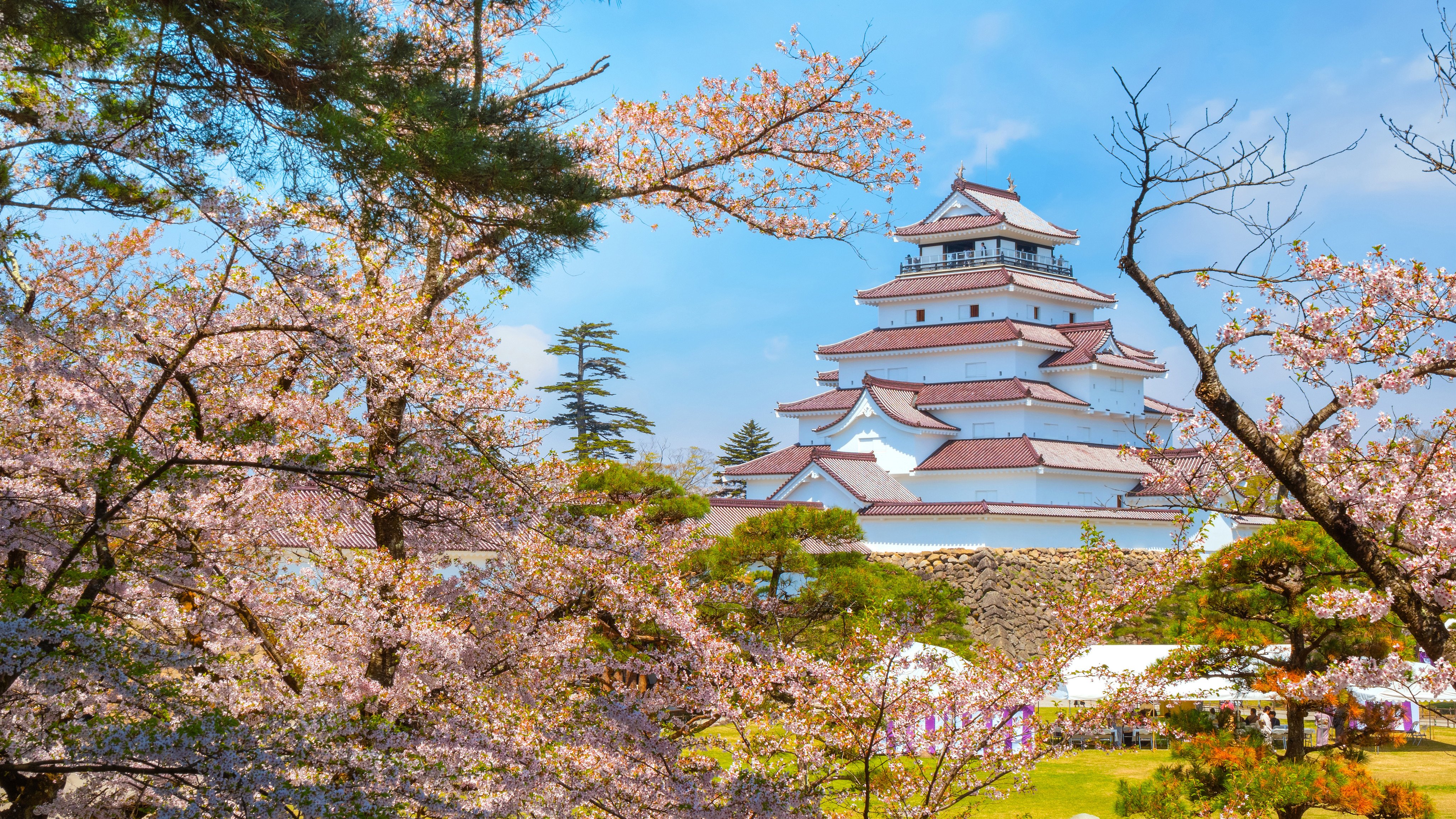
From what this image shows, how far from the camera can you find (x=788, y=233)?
9438mm

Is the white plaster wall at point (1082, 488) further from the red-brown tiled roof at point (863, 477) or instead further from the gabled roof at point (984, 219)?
the gabled roof at point (984, 219)

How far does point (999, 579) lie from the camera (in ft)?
91.9

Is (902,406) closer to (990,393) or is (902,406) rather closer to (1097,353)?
(990,393)

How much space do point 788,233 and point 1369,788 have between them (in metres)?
9.91

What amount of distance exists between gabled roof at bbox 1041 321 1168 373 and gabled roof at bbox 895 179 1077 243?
3775mm

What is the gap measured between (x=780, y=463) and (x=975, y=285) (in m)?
8.32

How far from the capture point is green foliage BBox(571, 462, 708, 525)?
46.4 feet

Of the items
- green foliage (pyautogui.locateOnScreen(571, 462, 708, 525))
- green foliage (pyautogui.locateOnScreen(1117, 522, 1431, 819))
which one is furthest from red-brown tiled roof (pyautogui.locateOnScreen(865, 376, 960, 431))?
green foliage (pyautogui.locateOnScreen(571, 462, 708, 525))

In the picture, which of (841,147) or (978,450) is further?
(978,450)

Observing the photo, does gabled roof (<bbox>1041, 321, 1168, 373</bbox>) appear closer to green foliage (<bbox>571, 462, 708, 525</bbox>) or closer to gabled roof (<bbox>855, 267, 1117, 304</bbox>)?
gabled roof (<bbox>855, 267, 1117, 304</bbox>)

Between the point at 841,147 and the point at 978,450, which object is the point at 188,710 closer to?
the point at 841,147

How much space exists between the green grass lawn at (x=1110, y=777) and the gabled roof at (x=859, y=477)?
10738 mm

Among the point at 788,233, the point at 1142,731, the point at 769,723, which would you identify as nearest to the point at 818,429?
the point at 1142,731

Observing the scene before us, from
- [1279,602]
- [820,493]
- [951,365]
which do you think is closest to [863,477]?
[820,493]
